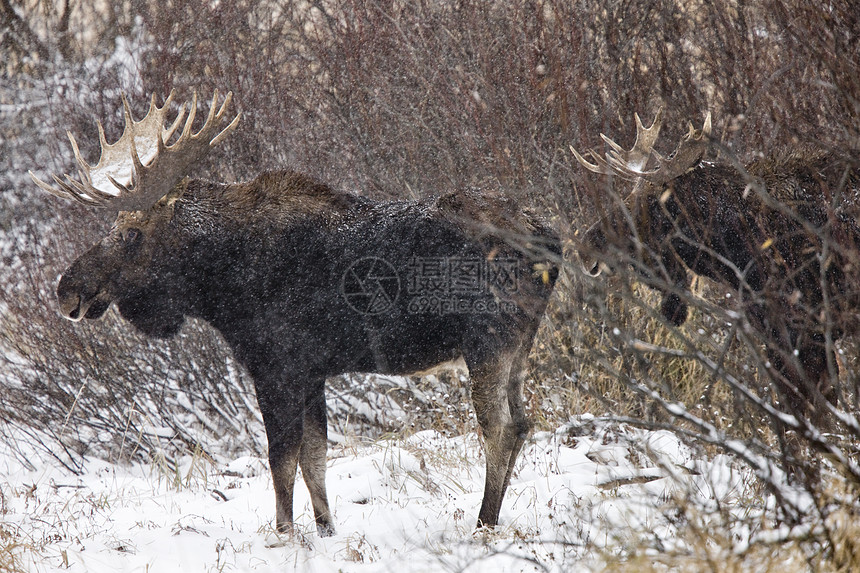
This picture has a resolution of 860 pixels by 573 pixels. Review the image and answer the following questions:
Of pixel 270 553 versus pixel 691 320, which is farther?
pixel 691 320

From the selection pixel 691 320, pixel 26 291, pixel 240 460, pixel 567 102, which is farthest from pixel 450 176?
pixel 26 291

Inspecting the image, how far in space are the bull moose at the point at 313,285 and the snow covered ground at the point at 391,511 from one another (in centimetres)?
26

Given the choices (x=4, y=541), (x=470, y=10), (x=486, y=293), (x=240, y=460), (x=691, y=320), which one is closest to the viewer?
(x=4, y=541)

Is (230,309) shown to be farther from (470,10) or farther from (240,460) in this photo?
(470,10)

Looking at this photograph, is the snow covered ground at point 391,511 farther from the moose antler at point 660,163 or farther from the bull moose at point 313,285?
the moose antler at point 660,163

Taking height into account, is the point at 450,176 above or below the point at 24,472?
above

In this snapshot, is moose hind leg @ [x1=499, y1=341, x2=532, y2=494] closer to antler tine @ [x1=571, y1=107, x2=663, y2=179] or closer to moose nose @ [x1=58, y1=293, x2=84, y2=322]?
antler tine @ [x1=571, y1=107, x2=663, y2=179]

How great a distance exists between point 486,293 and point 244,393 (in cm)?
368

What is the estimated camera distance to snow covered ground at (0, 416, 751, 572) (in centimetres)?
355

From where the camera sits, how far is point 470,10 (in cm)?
755

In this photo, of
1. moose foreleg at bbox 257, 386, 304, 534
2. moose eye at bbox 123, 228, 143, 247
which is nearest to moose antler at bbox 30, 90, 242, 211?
moose eye at bbox 123, 228, 143, 247

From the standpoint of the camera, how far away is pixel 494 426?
13.5ft

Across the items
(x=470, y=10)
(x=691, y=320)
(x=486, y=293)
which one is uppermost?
(x=470, y=10)

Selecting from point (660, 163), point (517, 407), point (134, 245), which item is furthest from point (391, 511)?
point (660, 163)
